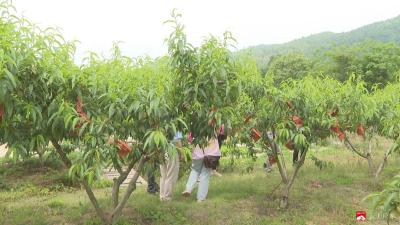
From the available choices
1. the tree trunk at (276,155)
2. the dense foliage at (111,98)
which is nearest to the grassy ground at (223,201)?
the tree trunk at (276,155)

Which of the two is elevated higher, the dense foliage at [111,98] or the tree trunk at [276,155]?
the dense foliage at [111,98]

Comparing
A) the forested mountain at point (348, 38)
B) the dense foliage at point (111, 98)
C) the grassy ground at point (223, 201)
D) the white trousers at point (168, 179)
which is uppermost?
the forested mountain at point (348, 38)

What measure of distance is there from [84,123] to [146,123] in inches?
25.5

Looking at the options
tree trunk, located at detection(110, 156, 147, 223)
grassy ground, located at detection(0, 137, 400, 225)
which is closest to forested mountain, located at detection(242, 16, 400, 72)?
grassy ground, located at detection(0, 137, 400, 225)

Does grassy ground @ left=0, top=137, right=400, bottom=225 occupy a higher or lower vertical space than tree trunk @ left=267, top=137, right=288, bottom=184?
lower

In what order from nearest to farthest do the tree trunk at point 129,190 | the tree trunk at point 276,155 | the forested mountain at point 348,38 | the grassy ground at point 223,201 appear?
the tree trunk at point 129,190
the grassy ground at point 223,201
the tree trunk at point 276,155
the forested mountain at point 348,38

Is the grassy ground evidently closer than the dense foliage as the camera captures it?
No

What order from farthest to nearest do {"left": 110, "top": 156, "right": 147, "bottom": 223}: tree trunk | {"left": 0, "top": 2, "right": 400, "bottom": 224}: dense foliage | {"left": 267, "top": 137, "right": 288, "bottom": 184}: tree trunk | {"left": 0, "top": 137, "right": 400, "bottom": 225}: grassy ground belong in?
{"left": 267, "top": 137, "right": 288, "bottom": 184}: tree trunk < {"left": 0, "top": 137, "right": 400, "bottom": 225}: grassy ground < {"left": 110, "top": 156, "right": 147, "bottom": 223}: tree trunk < {"left": 0, "top": 2, "right": 400, "bottom": 224}: dense foliage

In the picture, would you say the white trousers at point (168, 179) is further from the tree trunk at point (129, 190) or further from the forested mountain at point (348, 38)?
the forested mountain at point (348, 38)

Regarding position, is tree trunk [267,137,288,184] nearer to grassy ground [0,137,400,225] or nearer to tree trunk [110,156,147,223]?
grassy ground [0,137,400,225]

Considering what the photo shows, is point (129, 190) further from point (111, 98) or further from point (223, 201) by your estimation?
point (223, 201)

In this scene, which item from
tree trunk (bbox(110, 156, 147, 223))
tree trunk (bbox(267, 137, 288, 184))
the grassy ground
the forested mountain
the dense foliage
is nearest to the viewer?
the dense foliage

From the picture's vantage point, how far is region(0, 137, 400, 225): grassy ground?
6340mm

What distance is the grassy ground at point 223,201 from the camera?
6.34 meters
